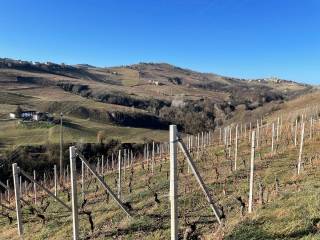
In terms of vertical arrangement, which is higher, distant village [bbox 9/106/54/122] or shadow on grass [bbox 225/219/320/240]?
distant village [bbox 9/106/54/122]

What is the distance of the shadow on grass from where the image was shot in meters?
10.7

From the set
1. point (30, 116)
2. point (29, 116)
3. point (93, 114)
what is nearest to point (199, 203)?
point (29, 116)

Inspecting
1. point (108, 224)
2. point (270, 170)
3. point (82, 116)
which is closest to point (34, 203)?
point (108, 224)

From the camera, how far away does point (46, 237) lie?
19984mm

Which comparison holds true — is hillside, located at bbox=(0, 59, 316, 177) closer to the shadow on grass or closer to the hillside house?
the hillside house

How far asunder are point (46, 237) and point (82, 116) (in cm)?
10822

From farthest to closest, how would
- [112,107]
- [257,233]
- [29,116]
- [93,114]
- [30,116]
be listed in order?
[112,107] → [93,114] → [30,116] → [29,116] → [257,233]

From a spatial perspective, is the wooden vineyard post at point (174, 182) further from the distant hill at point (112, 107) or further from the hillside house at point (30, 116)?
the hillside house at point (30, 116)

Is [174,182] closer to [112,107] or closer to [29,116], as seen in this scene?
[29,116]

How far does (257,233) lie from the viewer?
11430 mm

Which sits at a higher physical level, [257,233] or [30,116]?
[30,116]

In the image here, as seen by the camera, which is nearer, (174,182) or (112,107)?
(174,182)

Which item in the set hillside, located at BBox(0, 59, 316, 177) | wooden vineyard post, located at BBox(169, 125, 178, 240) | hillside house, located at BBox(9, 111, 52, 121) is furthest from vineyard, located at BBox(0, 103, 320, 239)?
hillside house, located at BBox(9, 111, 52, 121)

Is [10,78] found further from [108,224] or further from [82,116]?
[108,224]
